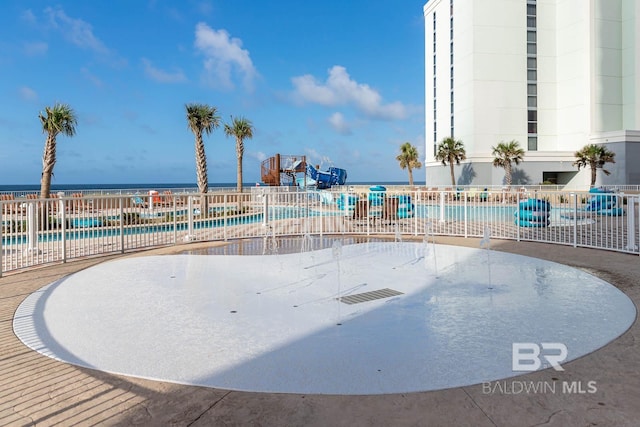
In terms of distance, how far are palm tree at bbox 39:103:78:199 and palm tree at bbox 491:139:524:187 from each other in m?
31.1

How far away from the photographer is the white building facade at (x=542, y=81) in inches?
1420

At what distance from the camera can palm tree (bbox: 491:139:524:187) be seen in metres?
34.5

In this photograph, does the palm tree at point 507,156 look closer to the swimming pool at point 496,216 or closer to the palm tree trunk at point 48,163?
the swimming pool at point 496,216

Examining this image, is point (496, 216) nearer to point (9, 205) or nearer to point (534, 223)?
point (534, 223)

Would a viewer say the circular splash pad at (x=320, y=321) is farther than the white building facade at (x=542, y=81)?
No

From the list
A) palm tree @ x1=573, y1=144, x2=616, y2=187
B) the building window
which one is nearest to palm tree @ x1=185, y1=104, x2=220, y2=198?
palm tree @ x1=573, y1=144, x2=616, y2=187

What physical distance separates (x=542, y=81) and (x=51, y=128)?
40616mm

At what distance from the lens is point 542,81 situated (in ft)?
129

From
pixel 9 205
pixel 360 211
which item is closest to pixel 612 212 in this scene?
pixel 360 211

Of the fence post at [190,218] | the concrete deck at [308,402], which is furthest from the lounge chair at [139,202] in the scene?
the concrete deck at [308,402]

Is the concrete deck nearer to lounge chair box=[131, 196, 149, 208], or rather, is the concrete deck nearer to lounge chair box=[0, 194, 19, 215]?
lounge chair box=[0, 194, 19, 215]

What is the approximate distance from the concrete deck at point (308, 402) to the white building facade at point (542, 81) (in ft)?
124

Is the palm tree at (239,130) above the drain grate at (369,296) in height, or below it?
above

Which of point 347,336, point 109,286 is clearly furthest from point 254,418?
point 109,286
